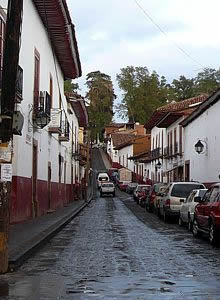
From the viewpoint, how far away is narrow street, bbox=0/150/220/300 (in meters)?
8.88

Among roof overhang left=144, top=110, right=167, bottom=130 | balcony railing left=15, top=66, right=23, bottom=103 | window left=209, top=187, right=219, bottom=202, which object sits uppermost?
roof overhang left=144, top=110, right=167, bottom=130

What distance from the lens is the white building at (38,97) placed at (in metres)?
21.1

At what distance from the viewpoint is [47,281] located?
9.91 m

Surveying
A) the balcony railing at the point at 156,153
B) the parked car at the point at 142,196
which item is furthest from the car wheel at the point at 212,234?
the balcony railing at the point at 156,153

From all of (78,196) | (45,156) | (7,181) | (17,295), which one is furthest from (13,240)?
(78,196)

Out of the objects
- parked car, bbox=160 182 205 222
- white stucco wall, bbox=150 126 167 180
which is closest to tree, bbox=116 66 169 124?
white stucco wall, bbox=150 126 167 180

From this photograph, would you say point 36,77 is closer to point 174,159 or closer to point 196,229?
point 196,229

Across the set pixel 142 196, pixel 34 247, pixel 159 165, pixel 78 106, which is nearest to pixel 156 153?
pixel 159 165

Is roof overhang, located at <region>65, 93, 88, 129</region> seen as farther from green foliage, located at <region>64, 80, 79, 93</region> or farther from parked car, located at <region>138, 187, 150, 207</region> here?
green foliage, located at <region>64, 80, 79, 93</region>

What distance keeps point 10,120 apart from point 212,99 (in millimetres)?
22498

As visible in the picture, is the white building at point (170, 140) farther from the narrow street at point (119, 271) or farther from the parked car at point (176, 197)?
the narrow street at point (119, 271)

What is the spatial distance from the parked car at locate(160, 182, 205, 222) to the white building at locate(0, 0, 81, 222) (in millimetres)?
5391

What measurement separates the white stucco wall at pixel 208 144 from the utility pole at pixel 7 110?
851 inches

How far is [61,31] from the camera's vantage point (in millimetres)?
26438
